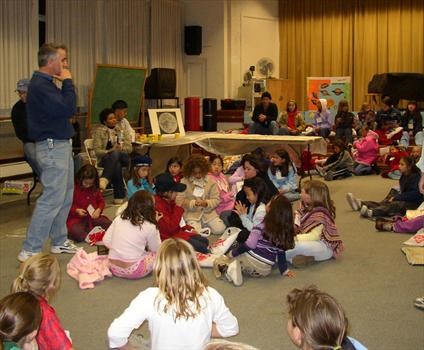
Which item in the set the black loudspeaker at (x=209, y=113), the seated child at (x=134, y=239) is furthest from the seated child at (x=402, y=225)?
the black loudspeaker at (x=209, y=113)

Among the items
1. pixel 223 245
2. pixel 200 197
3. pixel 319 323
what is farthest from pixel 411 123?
pixel 319 323

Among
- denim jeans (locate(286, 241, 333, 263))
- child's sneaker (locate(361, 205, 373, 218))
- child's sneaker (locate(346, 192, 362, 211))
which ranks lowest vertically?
denim jeans (locate(286, 241, 333, 263))

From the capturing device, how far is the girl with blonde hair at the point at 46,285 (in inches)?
90.4

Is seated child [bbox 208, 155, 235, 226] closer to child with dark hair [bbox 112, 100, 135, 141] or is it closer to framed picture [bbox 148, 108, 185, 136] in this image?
child with dark hair [bbox 112, 100, 135, 141]

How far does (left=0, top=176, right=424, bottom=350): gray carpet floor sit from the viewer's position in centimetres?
334

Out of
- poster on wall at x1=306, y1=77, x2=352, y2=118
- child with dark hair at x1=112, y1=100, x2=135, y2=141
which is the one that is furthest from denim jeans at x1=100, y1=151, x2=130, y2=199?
poster on wall at x1=306, y1=77, x2=352, y2=118

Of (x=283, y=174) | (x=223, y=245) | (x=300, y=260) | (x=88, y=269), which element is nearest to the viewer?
(x=88, y=269)

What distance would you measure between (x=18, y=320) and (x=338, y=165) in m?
7.49

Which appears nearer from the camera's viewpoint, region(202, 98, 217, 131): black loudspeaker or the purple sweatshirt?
the purple sweatshirt

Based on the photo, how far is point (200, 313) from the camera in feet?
7.44

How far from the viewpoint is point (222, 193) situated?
6.05 meters

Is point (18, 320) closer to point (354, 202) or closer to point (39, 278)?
point (39, 278)

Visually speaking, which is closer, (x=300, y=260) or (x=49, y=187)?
(x=49, y=187)

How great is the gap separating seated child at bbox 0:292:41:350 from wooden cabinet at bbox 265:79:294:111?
11657 millimetres
